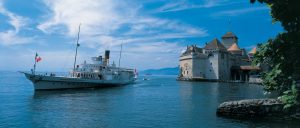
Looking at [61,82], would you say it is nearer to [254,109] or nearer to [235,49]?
[254,109]

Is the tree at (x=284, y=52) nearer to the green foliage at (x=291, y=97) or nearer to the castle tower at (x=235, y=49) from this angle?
the green foliage at (x=291, y=97)

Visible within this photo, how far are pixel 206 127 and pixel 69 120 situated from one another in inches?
453

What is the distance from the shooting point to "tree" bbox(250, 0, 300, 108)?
10.6 meters

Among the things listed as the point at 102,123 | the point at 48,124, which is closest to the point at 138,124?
the point at 102,123

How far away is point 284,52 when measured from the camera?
11109 millimetres

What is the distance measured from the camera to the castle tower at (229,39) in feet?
499

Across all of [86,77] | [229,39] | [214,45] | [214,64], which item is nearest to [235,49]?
[229,39]

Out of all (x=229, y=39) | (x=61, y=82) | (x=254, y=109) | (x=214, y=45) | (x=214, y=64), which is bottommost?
(x=254, y=109)

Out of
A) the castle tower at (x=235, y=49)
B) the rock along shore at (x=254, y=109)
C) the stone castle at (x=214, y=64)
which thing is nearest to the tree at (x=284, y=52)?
the rock along shore at (x=254, y=109)

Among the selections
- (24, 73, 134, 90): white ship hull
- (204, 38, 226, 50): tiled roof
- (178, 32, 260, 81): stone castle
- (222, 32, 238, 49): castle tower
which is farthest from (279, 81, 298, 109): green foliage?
(222, 32, 238, 49): castle tower

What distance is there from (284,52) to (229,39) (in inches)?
5749

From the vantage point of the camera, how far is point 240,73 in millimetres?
137125

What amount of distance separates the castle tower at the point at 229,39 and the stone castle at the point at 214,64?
7.14 metres

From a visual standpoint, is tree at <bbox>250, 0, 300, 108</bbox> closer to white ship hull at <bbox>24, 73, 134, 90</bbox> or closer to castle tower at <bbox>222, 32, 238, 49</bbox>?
white ship hull at <bbox>24, 73, 134, 90</bbox>
